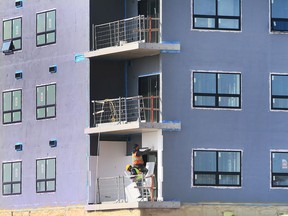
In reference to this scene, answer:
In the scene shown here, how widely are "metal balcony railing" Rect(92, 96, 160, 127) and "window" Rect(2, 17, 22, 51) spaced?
16.8 feet

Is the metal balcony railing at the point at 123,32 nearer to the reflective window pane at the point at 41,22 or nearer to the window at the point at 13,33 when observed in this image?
the reflective window pane at the point at 41,22

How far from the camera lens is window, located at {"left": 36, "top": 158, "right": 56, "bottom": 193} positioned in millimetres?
52266

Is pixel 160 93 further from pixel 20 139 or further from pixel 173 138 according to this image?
pixel 20 139

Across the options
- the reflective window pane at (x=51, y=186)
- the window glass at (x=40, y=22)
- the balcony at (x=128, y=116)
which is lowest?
the reflective window pane at (x=51, y=186)

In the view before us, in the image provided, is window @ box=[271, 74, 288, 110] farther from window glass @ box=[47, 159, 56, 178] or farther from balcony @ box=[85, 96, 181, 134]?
window glass @ box=[47, 159, 56, 178]

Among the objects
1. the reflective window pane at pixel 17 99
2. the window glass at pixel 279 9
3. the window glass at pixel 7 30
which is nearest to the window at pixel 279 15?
the window glass at pixel 279 9

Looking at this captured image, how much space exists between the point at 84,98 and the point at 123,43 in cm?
256

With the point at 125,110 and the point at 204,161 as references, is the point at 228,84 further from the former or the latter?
the point at 125,110

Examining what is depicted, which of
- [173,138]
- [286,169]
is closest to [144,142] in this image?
[173,138]

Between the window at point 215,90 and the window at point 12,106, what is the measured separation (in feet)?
24.9

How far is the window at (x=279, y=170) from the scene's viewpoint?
50344 millimetres

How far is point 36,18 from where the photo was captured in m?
53.8

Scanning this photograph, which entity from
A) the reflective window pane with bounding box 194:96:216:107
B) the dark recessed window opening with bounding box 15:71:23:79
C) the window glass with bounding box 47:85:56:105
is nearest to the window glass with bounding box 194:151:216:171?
the reflective window pane with bounding box 194:96:216:107

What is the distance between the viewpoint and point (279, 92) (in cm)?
5075
